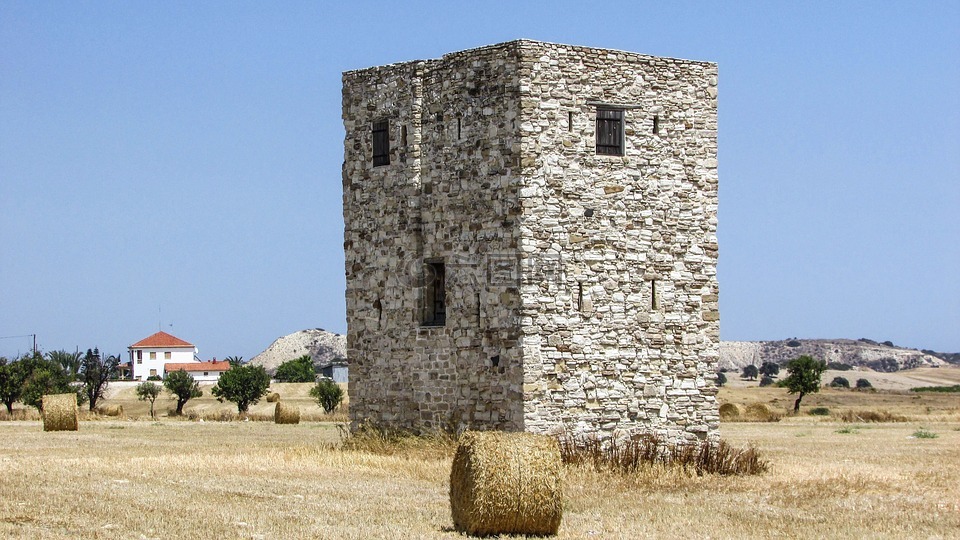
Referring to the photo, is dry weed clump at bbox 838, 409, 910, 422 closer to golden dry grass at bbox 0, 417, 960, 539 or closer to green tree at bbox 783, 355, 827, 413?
green tree at bbox 783, 355, 827, 413

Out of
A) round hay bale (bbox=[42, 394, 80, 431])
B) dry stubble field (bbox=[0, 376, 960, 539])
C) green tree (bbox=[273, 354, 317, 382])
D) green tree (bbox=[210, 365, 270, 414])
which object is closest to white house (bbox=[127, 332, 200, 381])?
green tree (bbox=[273, 354, 317, 382])

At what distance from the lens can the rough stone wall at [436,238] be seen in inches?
895

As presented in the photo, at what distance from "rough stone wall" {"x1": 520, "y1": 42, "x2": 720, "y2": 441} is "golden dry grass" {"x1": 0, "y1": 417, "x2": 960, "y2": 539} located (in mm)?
2116

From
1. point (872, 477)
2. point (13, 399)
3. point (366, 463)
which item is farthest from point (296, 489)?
point (13, 399)

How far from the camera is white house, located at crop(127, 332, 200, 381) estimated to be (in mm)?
142375

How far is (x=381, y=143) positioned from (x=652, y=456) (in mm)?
8182

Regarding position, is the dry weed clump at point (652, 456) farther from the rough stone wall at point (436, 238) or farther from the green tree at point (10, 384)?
the green tree at point (10, 384)

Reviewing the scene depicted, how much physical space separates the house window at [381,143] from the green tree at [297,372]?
87602 millimetres

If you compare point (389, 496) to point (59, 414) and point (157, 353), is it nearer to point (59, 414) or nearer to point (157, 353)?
point (59, 414)

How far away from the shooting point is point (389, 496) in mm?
18203

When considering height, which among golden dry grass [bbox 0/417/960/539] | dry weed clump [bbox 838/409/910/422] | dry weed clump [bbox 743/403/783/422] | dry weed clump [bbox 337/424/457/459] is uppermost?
dry weed clump [bbox 337/424/457/459]

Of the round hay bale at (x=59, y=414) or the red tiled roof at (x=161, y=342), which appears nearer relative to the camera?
the round hay bale at (x=59, y=414)

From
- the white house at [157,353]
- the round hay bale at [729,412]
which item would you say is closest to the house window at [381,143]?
the round hay bale at [729,412]

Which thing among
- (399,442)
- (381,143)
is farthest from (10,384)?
(399,442)
